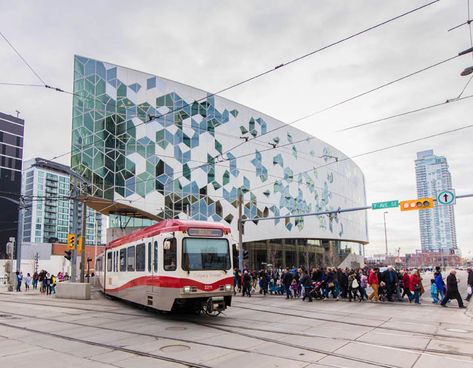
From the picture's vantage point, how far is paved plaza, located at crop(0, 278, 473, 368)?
8516 mm

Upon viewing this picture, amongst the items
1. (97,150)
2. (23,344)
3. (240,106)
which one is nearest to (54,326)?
(23,344)

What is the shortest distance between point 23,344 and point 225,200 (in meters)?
40.1

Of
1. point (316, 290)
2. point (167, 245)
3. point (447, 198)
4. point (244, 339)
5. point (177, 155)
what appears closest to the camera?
point (244, 339)

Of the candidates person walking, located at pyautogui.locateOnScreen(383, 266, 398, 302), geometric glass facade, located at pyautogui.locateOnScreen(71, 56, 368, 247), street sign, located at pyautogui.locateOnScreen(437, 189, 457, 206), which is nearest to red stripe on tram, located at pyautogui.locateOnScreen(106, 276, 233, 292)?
person walking, located at pyautogui.locateOnScreen(383, 266, 398, 302)

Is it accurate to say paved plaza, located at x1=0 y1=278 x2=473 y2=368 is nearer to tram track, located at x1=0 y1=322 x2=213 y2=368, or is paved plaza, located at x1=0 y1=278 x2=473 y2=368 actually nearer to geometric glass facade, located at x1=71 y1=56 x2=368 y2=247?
tram track, located at x1=0 y1=322 x2=213 y2=368

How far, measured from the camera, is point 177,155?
151ft

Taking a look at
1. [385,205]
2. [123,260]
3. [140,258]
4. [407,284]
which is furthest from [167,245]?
[385,205]

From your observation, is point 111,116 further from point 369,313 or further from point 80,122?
point 369,313

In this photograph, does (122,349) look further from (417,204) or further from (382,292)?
(417,204)

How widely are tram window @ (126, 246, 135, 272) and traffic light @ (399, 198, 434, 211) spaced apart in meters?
14.9

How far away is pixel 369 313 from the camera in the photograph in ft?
52.6

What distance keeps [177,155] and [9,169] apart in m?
61.5

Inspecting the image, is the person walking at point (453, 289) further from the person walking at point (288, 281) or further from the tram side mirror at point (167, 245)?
the tram side mirror at point (167, 245)

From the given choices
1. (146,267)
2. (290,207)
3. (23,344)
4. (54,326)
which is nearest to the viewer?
(23,344)
